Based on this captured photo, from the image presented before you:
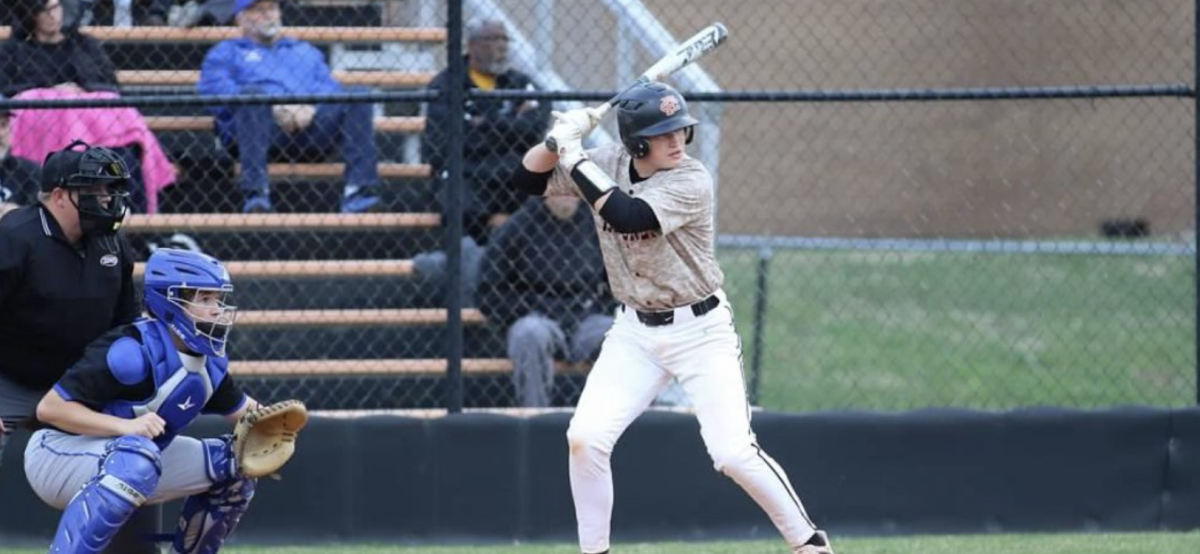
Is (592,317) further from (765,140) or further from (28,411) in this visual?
(765,140)

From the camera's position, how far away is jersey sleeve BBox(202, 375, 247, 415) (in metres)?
6.05

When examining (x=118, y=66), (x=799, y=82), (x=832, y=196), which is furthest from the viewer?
(x=832, y=196)

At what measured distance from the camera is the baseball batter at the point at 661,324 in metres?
6.13

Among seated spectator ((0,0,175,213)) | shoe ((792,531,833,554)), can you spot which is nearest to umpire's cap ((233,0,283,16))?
seated spectator ((0,0,175,213))

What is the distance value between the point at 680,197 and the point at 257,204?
335 centimetres

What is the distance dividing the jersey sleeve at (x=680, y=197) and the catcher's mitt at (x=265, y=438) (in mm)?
1340

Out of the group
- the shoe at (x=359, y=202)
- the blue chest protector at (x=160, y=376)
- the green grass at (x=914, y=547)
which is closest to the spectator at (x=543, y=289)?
the shoe at (x=359, y=202)

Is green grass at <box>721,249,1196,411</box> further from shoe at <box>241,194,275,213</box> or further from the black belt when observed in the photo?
the black belt

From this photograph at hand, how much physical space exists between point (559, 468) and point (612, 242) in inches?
71.5

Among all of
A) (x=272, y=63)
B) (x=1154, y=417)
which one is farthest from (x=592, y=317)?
(x=1154, y=417)

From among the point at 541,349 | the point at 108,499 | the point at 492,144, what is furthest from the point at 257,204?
the point at 108,499

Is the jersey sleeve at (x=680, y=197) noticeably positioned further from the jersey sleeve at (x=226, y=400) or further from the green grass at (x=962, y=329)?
the green grass at (x=962, y=329)

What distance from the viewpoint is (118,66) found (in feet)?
31.2

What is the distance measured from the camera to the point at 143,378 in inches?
223
